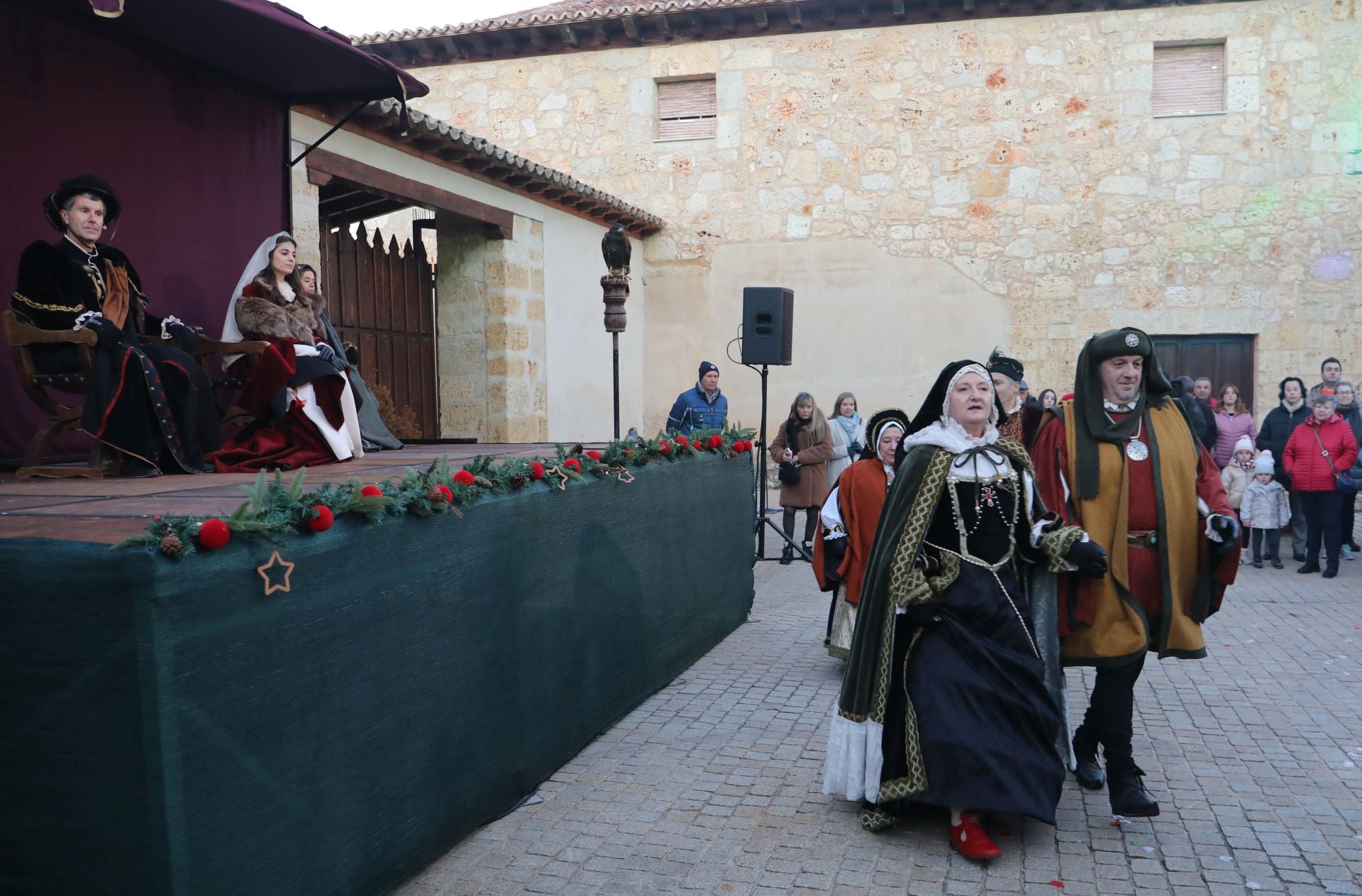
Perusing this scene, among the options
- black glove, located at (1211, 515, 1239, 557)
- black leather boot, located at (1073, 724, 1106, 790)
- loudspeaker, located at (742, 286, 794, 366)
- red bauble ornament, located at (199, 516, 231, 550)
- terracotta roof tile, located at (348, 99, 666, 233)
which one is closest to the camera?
red bauble ornament, located at (199, 516, 231, 550)

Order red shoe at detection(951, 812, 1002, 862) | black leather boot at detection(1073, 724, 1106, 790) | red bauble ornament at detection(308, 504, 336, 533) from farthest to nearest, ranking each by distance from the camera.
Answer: black leather boot at detection(1073, 724, 1106, 790), red shoe at detection(951, 812, 1002, 862), red bauble ornament at detection(308, 504, 336, 533)

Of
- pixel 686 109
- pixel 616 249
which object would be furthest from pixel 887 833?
pixel 686 109

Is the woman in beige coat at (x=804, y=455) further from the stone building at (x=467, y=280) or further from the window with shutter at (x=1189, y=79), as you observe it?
the window with shutter at (x=1189, y=79)

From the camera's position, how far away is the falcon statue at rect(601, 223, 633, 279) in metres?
8.20

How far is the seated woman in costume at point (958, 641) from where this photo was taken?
3598 millimetres

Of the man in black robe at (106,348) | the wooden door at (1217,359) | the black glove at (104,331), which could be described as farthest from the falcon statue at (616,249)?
the wooden door at (1217,359)

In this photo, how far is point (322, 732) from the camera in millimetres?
2854

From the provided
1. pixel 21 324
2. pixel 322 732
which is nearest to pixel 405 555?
pixel 322 732

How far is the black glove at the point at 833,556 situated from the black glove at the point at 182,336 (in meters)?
3.26

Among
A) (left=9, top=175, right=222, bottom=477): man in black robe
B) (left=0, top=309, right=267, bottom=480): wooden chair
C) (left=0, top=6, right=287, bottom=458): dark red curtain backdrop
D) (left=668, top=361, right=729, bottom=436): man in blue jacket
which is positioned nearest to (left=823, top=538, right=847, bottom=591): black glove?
(left=9, top=175, right=222, bottom=477): man in black robe

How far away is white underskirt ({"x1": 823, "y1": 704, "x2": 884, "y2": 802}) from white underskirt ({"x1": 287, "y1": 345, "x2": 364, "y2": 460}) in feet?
9.66

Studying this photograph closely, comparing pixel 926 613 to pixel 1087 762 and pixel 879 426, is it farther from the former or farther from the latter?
pixel 879 426

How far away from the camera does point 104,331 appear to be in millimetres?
4688

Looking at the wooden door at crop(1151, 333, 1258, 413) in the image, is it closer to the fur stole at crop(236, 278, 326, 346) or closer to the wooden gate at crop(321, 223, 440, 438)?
the wooden gate at crop(321, 223, 440, 438)
